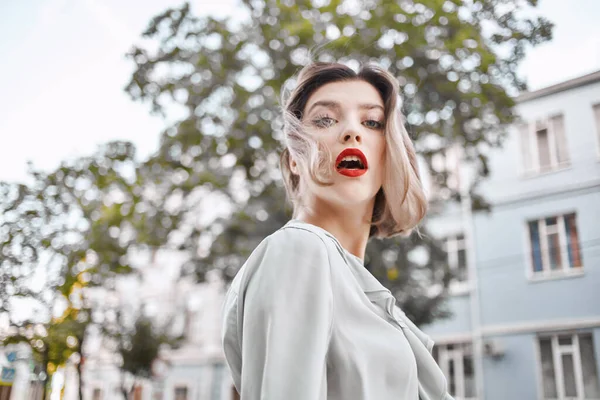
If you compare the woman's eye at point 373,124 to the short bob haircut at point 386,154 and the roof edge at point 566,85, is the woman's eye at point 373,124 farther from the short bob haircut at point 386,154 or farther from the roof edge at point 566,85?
the roof edge at point 566,85

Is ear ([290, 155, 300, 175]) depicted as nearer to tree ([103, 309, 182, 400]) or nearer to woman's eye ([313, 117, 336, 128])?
woman's eye ([313, 117, 336, 128])

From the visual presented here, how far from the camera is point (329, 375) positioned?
0.55 meters

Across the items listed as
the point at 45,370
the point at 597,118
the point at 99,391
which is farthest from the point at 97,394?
the point at 597,118

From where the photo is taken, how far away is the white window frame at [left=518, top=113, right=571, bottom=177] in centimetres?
278

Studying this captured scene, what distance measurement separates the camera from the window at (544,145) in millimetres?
2660

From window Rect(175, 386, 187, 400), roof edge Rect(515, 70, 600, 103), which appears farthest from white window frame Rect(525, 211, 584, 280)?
window Rect(175, 386, 187, 400)

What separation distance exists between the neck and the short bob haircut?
0.04 metres

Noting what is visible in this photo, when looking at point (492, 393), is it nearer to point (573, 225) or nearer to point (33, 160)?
point (573, 225)

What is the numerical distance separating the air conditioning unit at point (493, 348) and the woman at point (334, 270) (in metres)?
5.67

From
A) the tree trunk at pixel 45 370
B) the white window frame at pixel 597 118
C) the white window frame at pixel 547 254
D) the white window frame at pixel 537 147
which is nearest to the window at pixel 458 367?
the white window frame at pixel 547 254

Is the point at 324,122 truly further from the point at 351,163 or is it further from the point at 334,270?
the point at 334,270

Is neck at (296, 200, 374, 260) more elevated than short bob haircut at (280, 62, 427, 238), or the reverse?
short bob haircut at (280, 62, 427, 238)

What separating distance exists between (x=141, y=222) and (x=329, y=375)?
3.94 meters

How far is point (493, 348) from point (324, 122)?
6.02 m
